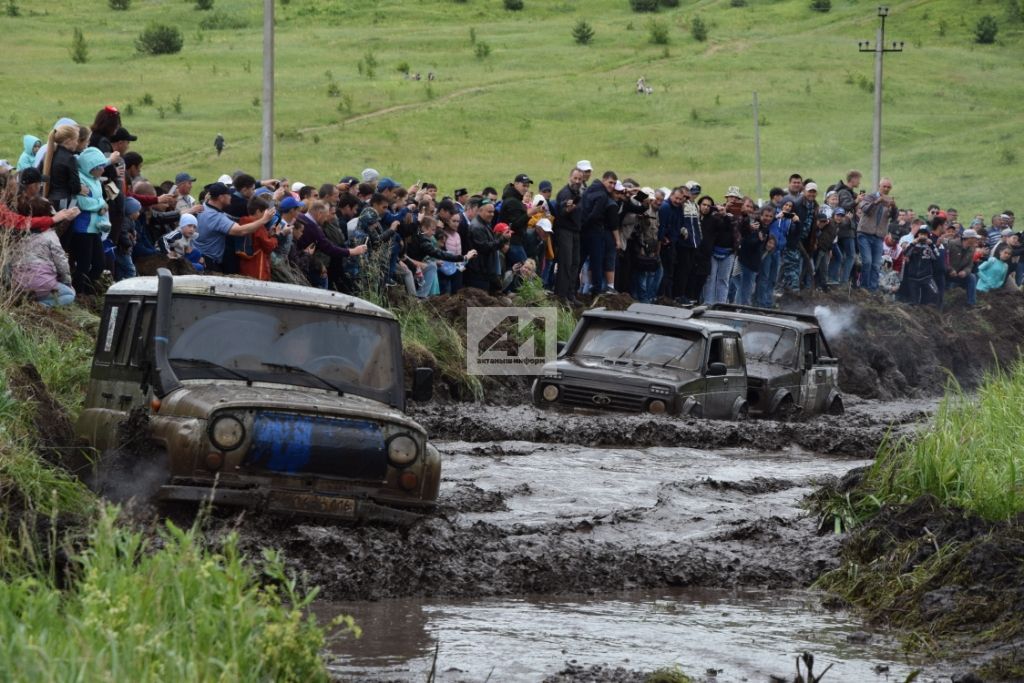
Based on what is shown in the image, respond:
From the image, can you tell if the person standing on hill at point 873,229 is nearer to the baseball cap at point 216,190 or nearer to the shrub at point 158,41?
the baseball cap at point 216,190

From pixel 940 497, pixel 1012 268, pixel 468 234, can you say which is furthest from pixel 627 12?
pixel 940 497

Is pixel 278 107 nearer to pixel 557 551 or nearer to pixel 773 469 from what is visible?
pixel 773 469

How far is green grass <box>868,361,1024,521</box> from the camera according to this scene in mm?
12102

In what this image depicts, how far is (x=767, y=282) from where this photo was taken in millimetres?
29672

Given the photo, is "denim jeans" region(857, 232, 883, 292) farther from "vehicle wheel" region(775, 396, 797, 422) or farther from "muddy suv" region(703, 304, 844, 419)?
"vehicle wheel" region(775, 396, 797, 422)

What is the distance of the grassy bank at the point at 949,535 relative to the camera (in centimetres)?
1040

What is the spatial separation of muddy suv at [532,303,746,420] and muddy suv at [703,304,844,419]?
2.66 ft

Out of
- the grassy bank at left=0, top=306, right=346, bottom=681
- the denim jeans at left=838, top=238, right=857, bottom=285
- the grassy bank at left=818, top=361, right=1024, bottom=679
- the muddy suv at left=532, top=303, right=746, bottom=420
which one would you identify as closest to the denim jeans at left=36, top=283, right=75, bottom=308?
the muddy suv at left=532, top=303, right=746, bottom=420

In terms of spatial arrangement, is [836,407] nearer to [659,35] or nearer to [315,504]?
[315,504]

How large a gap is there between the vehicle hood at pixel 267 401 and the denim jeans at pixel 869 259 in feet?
74.7

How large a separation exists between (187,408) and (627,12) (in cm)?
10634

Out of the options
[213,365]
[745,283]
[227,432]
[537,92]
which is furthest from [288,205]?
[537,92]

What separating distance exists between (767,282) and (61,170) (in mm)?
16028

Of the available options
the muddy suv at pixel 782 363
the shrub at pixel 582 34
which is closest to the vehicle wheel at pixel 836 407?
the muddy suv at pixel 782 363
